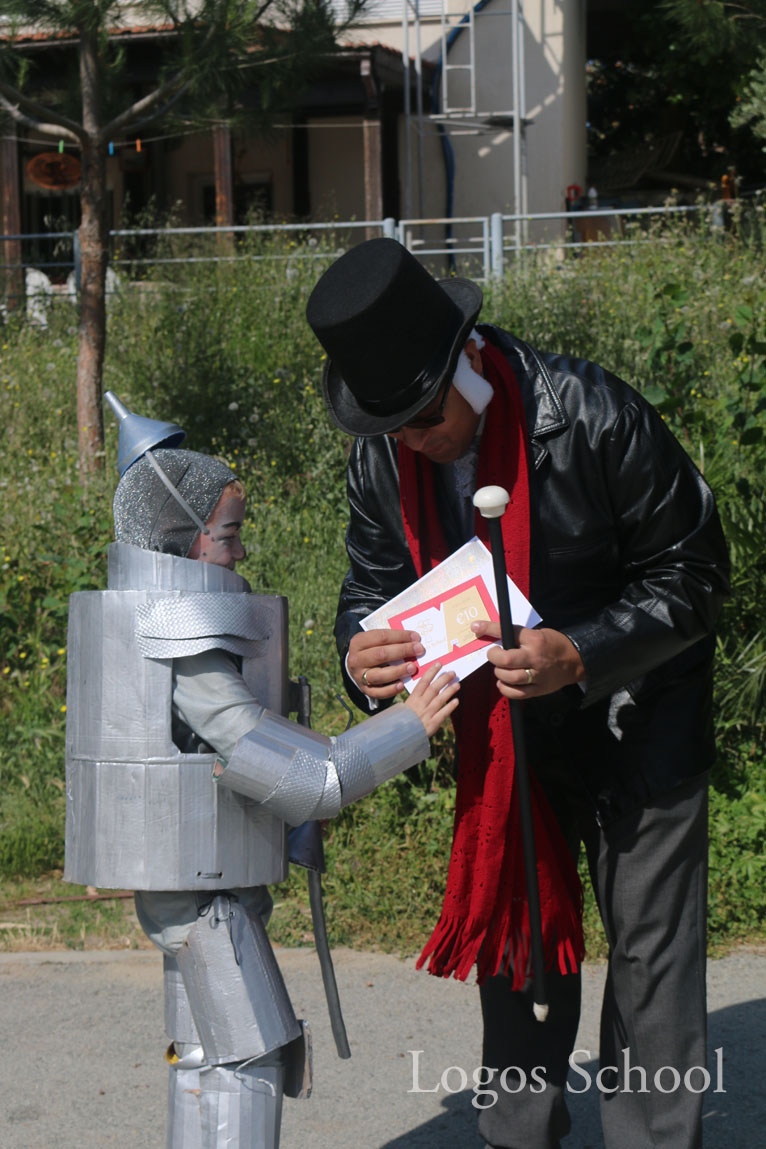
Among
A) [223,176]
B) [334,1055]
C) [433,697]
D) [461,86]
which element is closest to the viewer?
[433,697]

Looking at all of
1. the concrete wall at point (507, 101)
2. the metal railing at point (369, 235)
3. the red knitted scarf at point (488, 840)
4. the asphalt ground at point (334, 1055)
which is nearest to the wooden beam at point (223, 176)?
the metal railing at point (369, 235)

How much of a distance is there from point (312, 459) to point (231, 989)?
19.8 ft

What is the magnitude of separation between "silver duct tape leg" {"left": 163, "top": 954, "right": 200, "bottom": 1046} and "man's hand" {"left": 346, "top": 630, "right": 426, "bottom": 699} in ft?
2.15

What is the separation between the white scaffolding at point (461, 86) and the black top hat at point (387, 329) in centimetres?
1355

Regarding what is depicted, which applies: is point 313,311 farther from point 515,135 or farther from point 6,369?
point 515,135

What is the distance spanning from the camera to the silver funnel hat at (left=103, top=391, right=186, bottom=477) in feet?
8.28

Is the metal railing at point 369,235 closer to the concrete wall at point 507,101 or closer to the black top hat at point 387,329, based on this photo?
the concrete wall at point 507,101

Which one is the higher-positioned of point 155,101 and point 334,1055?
point 155,101

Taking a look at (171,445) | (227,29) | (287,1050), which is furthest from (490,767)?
(227,29)

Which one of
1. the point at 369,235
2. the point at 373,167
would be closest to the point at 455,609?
the point at 369,235

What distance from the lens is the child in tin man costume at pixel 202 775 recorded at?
91.5 inches

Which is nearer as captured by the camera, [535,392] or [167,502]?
[167,502]

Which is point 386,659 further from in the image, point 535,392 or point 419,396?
point 535,392

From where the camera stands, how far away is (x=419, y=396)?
238 cm
